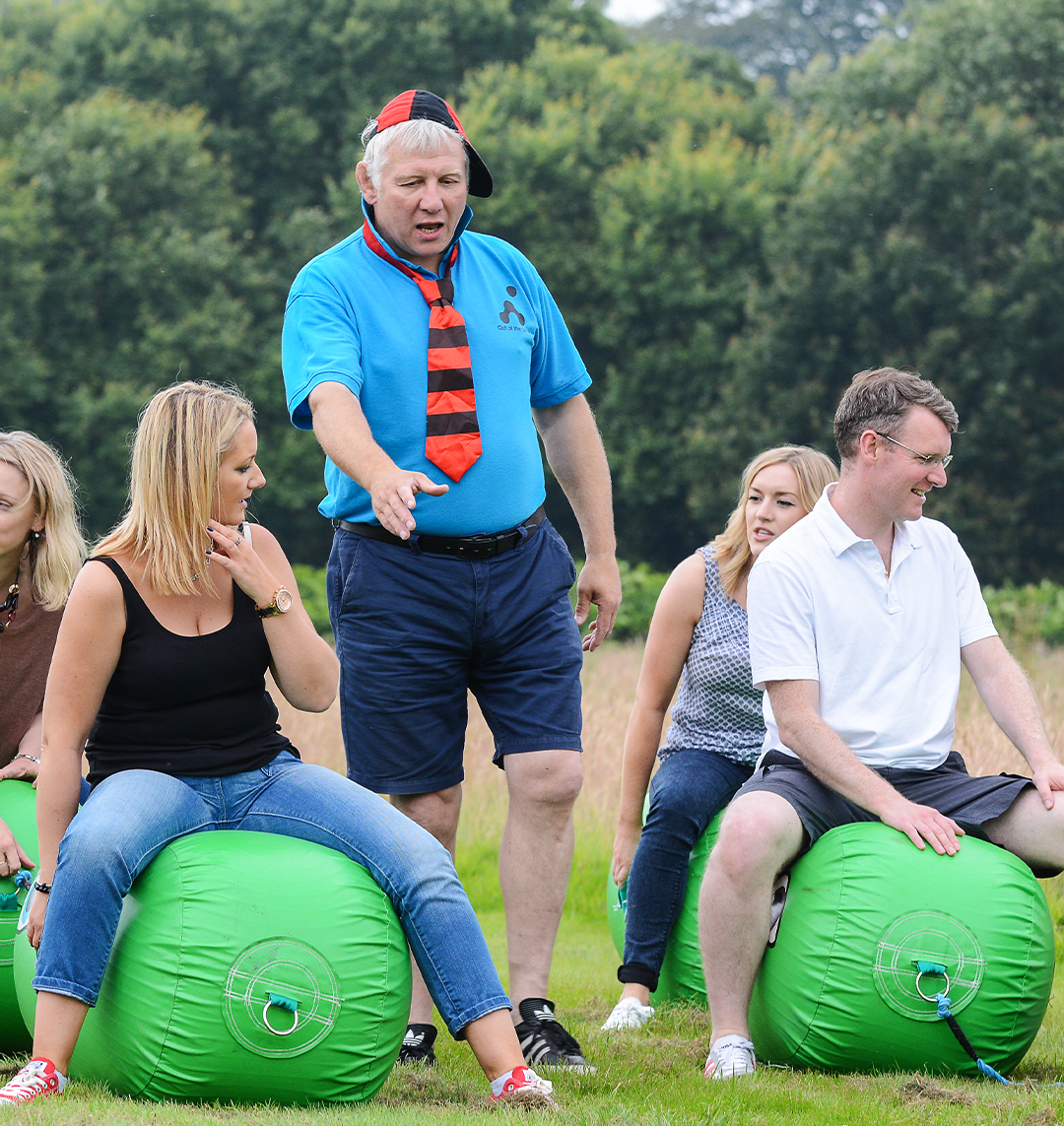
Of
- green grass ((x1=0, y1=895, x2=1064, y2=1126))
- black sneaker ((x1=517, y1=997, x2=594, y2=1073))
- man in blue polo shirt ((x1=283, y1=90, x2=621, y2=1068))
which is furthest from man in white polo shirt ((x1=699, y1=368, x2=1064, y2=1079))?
man in blue polo shirt ((x1=283, y1=90, x2=621, y2=1068))

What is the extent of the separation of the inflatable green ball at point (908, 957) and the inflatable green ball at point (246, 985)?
3.58 feet

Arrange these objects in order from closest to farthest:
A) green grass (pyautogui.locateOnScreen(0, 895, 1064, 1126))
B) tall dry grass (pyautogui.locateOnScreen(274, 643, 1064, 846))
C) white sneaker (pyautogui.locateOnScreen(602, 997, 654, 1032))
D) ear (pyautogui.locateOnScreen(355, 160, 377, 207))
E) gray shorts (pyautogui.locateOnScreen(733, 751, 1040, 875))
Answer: green grass (pyautogui.locateOnScreen(0, 895, 1064, 1126)) < gray shorts (pyautogui.locateOnScreen(733, 751, 1040, 875)) < ear (pyautogui.locateOnScreen(355, 160, 377, 207)) < white sneaker (pyautogui.locateOnScreen(602, 997, 654, 1032)) < tall dry grass (pyautogui.locateOnScreen(274, 643, 1064, 846))

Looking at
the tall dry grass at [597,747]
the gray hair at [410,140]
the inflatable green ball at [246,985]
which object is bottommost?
the tall dry grass at [597,747]

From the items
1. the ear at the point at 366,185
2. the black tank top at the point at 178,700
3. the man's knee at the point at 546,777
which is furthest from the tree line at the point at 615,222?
the black tank top at the point at 178,700

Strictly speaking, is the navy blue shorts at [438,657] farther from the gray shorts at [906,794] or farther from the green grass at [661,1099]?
the green grass at [661,1099]

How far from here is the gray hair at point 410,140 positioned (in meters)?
4.11

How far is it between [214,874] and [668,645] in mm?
2009

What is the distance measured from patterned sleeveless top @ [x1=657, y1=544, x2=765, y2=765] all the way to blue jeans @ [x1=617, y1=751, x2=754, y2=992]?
161mm

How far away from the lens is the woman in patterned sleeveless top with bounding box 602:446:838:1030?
4734 mm

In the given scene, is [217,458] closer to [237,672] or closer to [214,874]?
[237,672]

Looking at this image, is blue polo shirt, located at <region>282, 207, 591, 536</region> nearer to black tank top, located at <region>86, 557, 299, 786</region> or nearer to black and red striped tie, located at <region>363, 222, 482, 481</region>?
black and red striped tie, located at <region>363, 222, 482, 481</region>

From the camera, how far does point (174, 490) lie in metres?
3.70

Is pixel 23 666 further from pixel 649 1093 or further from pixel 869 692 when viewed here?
pixel 869 692

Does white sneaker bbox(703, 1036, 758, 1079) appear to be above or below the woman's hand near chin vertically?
below
